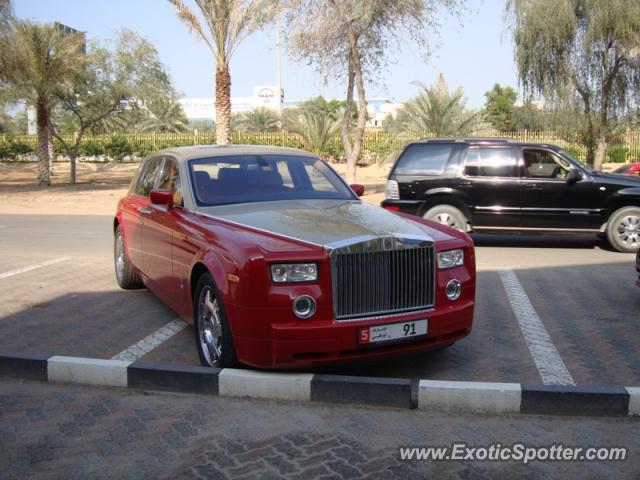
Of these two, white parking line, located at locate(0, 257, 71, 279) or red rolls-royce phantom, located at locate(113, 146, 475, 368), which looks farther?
white parking line, located at locate(0, 257, 71, 279)

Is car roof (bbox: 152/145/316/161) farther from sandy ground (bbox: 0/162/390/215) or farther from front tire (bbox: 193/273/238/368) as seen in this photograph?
sandy ground (bbox: 0/162/390/215)

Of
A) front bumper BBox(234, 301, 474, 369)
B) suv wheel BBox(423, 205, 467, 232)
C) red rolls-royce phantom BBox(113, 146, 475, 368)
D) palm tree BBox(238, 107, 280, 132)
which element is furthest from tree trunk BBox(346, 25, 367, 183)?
palm tree BBox(238, 107, 280, 132)

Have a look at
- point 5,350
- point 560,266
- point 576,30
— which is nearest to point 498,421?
point 5,350

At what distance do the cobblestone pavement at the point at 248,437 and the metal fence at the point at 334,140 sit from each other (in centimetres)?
2562

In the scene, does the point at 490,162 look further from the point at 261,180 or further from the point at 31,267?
the point at 31,267

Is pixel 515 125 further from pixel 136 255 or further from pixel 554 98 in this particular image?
pixel 136 255

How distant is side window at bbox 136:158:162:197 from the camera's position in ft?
24.0

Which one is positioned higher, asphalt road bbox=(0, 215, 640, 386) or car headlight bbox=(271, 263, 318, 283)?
car headlight bbox=(271, 263, 318, 283)

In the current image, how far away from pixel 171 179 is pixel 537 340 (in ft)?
11.9

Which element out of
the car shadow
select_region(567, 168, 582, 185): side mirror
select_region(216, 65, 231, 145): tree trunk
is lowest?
the car shadow

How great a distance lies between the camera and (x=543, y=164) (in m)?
11.7

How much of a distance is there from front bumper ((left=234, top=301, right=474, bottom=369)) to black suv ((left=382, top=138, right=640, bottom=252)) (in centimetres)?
733

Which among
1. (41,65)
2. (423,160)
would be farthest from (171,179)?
(41,65)

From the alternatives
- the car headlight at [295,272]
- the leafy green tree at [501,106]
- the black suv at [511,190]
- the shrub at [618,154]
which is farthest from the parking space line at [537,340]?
the leafy green tree at [501,106]
